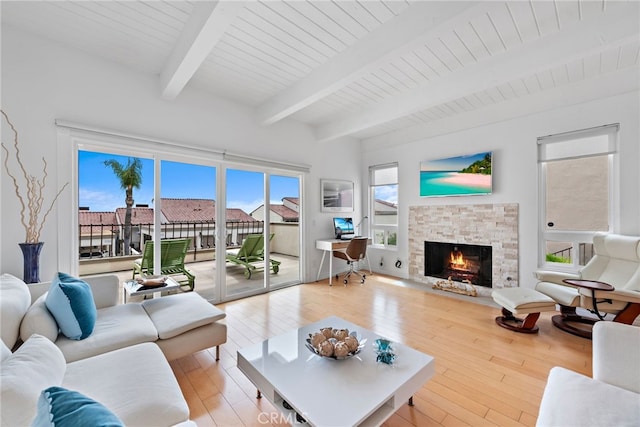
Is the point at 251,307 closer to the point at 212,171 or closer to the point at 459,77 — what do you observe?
the point at 212,171

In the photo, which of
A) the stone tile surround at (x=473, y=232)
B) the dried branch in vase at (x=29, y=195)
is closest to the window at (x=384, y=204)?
the stone tile surround at (x=473, y=232)

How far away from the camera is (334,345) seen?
1.62 metres

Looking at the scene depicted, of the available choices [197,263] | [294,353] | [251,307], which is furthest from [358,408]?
[197,263]

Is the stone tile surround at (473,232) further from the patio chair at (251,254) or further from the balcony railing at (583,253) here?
the patio chair at (251,254)

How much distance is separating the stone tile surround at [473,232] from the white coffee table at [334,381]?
9.57 feet

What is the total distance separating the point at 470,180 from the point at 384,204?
5.59 feet

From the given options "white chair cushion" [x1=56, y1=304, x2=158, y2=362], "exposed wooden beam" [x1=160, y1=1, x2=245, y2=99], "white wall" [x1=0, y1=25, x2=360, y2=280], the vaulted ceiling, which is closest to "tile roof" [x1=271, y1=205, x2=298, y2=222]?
"white wall" [x1=0, y1=25, x2=360, y2=280]

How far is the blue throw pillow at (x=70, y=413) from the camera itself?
63 cm

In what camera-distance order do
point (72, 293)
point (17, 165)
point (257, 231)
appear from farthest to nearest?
1. point (257, 231)
2. point (17, 165)
3. point (72, 293)

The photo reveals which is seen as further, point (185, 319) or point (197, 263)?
point (197, 263)

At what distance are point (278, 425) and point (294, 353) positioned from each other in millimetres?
385

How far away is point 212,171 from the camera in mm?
3631

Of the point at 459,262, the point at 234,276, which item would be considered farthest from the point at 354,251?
the point at 234,276

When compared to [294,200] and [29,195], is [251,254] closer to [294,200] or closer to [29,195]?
[294,200]
